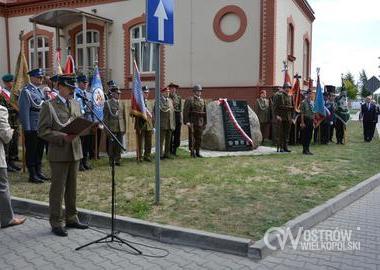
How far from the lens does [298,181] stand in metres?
8.98

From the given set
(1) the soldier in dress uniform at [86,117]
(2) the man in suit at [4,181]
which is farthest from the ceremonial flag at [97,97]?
(2) the man in suit at [4,181]

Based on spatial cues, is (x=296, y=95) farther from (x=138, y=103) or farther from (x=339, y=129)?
(x=138, y=103)

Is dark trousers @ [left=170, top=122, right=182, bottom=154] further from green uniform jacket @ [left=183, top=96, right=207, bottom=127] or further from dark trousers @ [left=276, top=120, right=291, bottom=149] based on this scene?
dark trousers @ [left=276, top=120, right=291, bottom=149]

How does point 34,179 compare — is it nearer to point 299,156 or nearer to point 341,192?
point 341,192

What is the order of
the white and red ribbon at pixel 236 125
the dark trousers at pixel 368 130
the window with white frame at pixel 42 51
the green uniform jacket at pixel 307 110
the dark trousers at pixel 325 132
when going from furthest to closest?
1. the window with white frame at pixel 42 51
2. the dark trousers at pixel 368 130
3. the dark trousers at pixel 325 132
4. the white and red ribbon at pixel 236 125
5. the green uniform jacket at pixel 307 110

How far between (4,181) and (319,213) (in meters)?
4.40

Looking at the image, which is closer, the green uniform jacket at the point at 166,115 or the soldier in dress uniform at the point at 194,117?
the green uniform jacket at the point at 166,115

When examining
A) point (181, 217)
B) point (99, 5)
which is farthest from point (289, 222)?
point (99, 5)

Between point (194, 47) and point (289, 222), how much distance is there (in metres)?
15.5

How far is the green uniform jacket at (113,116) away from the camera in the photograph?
11.1 meters

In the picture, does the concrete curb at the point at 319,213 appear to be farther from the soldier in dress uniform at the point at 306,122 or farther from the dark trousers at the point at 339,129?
the dark trousers at the point at 339,129

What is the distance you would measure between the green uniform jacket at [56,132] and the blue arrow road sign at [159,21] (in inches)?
63.8

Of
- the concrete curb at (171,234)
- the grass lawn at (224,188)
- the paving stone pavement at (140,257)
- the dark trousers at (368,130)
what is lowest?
the paving stone pavement at (140,257)

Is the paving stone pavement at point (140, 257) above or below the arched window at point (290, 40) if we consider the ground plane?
below
